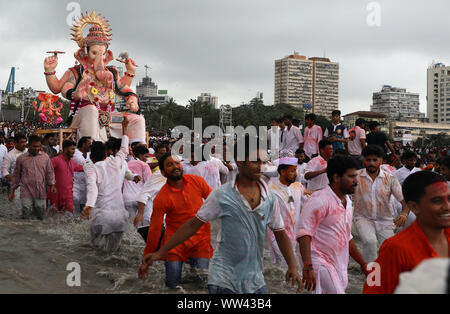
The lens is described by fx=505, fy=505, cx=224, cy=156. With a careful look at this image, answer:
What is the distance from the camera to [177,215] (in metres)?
5.26

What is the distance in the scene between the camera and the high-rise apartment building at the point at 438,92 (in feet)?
460

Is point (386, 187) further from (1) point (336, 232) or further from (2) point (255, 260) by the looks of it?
(2) point (255, 260)

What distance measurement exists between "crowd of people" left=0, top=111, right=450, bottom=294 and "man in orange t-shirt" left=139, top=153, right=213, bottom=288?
0.01 meters

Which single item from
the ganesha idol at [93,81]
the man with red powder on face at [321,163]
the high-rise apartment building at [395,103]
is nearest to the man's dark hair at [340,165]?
the man with red powder on face at [321,163]

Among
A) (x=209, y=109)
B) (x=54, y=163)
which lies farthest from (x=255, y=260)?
(x=209, y=109)

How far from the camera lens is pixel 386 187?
6211 mm

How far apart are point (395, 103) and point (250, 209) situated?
16356 centimetres

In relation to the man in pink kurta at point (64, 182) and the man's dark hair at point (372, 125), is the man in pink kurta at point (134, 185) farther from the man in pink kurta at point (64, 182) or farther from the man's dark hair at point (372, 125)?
the man's dark hair at point (372, 125)

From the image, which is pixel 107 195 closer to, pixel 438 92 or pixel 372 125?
pixel 372 125

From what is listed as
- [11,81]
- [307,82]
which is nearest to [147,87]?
[307,82]

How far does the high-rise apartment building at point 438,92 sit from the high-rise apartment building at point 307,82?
27.3 m

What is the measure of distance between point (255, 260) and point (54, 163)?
6741mm

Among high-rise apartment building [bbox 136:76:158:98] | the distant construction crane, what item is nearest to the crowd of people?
the distant construction crane

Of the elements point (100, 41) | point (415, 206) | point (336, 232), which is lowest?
point (336, 232)
